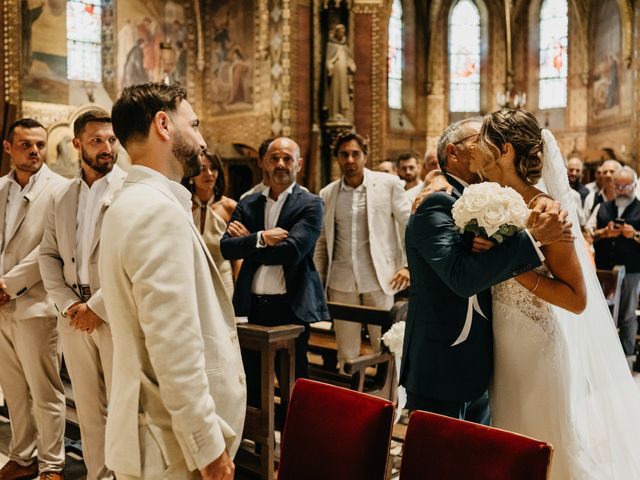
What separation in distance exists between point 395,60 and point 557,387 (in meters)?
16.2

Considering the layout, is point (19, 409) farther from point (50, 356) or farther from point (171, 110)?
point (171, 110)

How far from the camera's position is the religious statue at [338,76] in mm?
13031

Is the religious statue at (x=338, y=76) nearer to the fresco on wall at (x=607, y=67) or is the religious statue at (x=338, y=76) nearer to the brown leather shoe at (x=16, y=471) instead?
the fresco on wall at (x=607, y=67)

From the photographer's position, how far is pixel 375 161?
13.9m

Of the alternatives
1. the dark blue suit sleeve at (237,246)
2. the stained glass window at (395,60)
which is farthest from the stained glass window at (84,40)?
the dark blue suit sleeve at (237,246)

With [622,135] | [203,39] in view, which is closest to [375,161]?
[203,39]

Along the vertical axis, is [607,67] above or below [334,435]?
above

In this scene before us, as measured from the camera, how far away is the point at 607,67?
53.7ft

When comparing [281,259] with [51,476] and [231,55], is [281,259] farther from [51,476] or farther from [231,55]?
[231,55]

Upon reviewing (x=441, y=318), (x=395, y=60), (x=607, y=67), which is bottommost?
(x=441, y=318)

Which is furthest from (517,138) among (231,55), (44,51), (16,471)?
(231,55)

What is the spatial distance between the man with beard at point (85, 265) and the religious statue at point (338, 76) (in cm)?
1019

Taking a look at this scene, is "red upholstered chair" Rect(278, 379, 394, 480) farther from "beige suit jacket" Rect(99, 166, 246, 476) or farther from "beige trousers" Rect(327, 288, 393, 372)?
"beige trousers" Rect(327, 288, 393, 372)

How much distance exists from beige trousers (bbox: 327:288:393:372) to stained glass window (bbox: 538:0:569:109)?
14.7 meters
